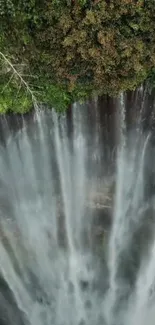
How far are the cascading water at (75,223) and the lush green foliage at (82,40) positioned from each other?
120 centimetres

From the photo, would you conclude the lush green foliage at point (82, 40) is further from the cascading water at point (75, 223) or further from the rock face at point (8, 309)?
the rock face at point (8, 309)

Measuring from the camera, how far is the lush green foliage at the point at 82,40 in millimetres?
7500

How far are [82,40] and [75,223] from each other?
4699 mm

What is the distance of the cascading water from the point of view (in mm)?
9727

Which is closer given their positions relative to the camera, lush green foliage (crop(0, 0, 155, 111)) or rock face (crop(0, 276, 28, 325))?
lush green foliage (crop(0, 0, 155, 111))

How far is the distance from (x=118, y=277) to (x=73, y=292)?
122 centimetres

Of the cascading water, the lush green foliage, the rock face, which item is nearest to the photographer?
the lush green foliage

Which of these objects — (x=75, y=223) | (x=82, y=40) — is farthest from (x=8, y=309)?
(x=82, y=40)

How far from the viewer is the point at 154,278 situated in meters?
11.6

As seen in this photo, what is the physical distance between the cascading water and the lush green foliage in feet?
3.94

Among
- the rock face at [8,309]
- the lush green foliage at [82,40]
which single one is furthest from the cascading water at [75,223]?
the lush green foliage at [82,40]

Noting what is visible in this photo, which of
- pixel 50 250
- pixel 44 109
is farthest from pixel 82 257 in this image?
pixel 44 109

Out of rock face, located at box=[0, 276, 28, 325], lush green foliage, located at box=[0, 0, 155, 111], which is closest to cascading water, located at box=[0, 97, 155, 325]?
rock face, located at box=[0, 276, 28, 325]

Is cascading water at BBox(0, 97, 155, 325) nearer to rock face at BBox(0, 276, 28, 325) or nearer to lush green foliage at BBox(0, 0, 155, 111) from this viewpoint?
rock face at BBox(0, 276, 28, 325)
